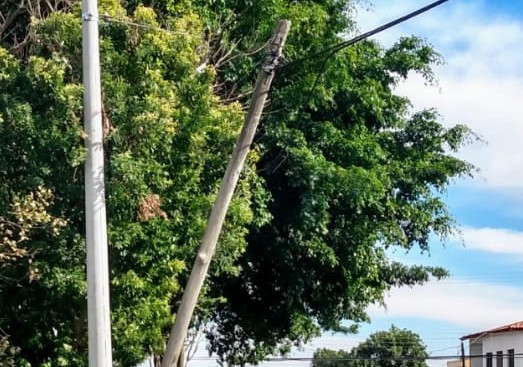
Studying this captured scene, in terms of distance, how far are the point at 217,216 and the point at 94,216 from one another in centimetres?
148

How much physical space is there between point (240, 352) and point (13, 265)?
1172 cm

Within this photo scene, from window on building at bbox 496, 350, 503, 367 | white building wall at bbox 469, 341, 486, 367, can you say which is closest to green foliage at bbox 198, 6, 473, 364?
window on building at bbox 496, 350, 503, 367

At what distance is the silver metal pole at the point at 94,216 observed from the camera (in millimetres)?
9914

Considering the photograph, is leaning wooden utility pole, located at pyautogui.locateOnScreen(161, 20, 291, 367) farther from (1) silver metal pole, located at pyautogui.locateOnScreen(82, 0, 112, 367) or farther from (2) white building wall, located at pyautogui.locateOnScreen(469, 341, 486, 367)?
(2) white building wall, located at pyautogui.locateOnScreen(469, 341, 486, 367)

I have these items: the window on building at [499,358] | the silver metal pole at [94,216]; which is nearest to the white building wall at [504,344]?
the window on building at [499,358]

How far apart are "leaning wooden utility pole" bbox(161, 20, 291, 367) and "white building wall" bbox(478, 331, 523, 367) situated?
133 feet

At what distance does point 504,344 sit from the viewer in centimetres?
5122

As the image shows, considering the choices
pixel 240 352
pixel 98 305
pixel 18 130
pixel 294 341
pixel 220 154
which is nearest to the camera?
pixel 98 305

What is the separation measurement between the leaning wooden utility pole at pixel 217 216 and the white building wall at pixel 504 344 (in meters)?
40.4

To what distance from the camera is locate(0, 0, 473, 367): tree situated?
13.4 metres

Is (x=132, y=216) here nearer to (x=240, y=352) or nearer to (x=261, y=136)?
(x=261, y=136)

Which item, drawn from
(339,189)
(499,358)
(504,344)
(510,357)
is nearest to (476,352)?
(499,358)

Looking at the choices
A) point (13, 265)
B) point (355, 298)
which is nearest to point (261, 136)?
point (355, 298)

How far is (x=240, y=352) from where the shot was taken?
24922 mm
